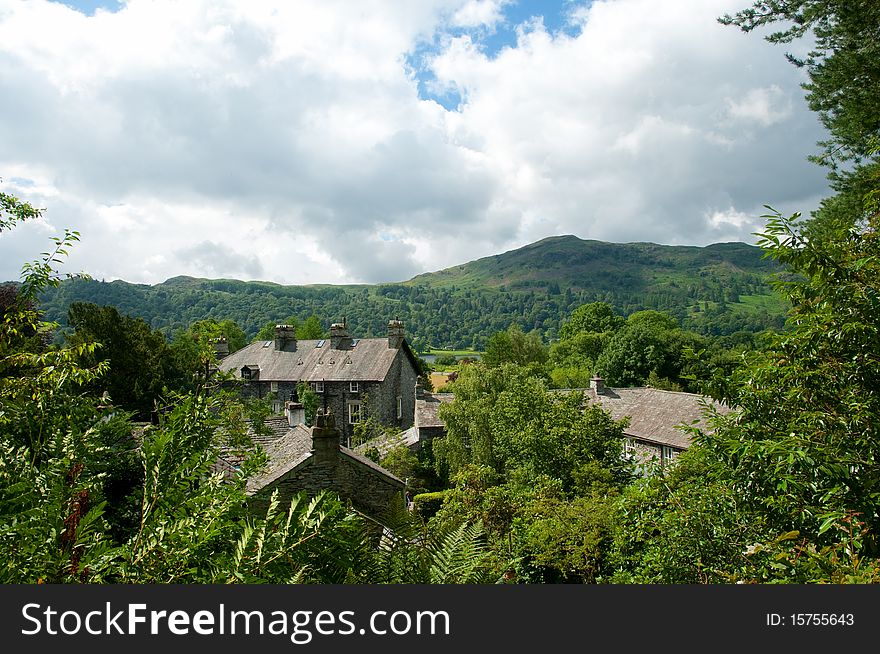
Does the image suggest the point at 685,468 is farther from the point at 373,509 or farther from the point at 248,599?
the point at 248,599

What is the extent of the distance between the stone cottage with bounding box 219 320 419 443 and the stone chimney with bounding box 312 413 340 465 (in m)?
33.5

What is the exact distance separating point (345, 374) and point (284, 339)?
9345mm

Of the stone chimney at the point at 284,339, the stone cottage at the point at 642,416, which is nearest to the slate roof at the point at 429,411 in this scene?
the stone cottage at the point at 642,416

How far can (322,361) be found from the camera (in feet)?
175

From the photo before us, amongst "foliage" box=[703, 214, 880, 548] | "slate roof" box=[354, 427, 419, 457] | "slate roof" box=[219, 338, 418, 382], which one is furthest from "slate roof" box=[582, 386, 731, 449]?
"foliage" box=[703, 214, 880, 548]

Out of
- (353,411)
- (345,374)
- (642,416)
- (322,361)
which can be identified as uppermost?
(322,361)

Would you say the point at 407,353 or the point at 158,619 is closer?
the point at 158,619

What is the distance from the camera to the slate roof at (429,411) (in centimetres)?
4081

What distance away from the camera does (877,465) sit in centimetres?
574

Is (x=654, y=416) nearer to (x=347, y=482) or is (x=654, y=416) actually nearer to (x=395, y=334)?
(x=395, y=334)

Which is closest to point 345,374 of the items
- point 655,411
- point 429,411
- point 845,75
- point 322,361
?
point 322,361

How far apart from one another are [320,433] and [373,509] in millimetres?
2395

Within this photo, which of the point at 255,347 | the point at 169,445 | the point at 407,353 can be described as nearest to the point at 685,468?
the point at 169,445

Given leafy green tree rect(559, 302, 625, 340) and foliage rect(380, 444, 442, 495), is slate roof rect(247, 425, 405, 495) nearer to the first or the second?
foliage rect(380, 444, 442, 495)
